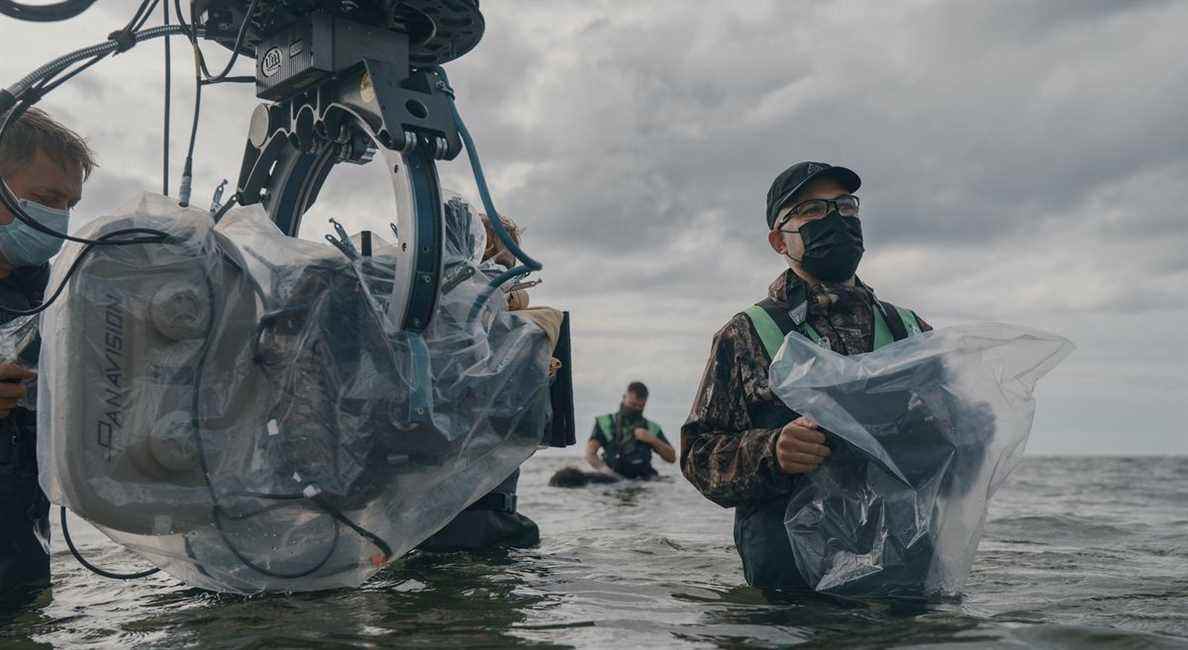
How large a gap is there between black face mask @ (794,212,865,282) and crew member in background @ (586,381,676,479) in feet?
31.5

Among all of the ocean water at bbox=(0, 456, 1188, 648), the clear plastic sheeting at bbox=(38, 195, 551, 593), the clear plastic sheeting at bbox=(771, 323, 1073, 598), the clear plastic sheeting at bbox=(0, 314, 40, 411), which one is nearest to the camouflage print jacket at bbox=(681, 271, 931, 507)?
the clear plastic sheeting at bbox=(771, 323, 1073, 598)

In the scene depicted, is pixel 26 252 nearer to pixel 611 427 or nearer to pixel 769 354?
pixel 769 354

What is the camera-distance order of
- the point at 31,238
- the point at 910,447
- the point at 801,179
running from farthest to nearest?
the point at 801,179 → the point at 31,238 → the point at 910,447

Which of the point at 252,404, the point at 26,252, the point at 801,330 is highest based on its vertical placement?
the point at 26,252

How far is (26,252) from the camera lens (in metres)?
3.61

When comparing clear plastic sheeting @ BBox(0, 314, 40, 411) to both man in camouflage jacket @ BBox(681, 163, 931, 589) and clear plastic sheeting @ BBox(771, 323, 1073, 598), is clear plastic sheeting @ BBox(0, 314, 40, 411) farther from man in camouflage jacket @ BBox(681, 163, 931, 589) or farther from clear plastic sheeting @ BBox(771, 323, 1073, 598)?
clear plastic sheeting @ BBox(771, 323, 1073, 598)

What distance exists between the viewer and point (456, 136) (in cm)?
354

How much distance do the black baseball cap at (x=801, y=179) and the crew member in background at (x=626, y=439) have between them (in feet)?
31.2

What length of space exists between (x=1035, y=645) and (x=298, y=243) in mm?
2534

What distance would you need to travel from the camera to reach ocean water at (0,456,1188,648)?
9.24 ft

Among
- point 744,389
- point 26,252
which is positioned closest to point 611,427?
point 744,389

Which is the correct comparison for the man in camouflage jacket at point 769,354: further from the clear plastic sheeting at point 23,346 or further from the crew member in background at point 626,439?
the crew member in background at point 626,439

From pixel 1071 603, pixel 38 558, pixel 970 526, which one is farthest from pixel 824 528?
pixel 38 558

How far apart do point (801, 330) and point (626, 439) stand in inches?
389
